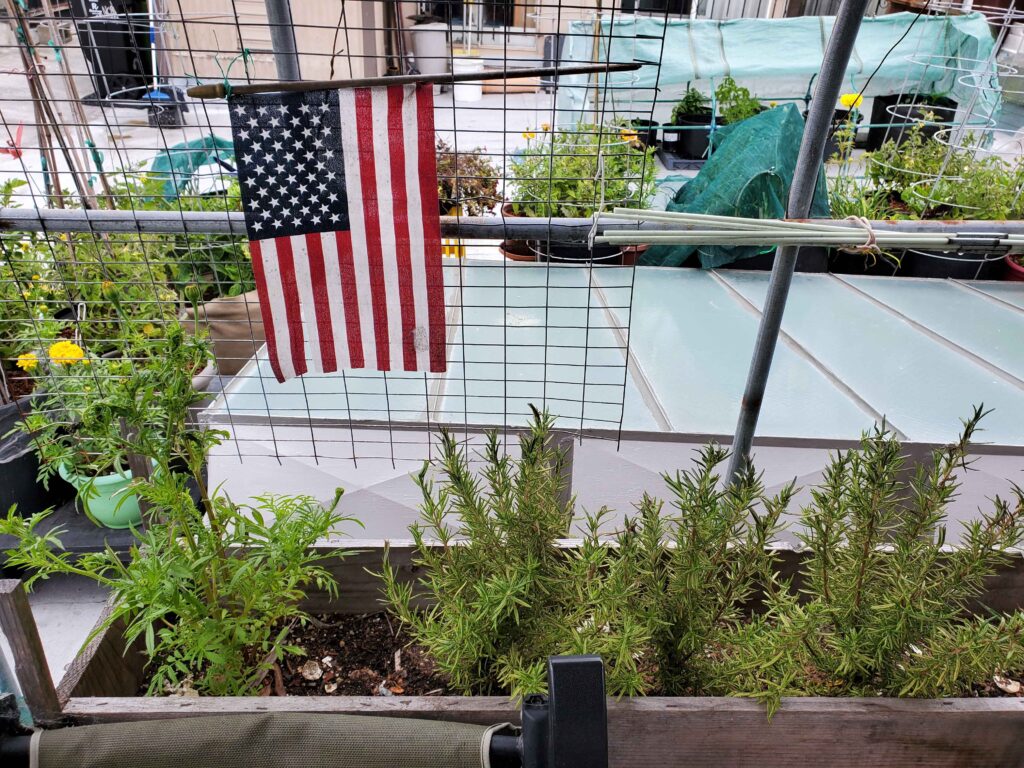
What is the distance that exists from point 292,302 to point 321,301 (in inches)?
2.5

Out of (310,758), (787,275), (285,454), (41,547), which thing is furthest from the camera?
(285,454)

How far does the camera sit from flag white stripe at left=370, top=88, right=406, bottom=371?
1.35 m

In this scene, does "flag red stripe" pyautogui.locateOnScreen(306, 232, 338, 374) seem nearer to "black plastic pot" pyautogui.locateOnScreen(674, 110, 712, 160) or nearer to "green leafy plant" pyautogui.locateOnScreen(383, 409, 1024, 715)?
"green leafy plant" pyautogui.locateOnScreen(383, 409, 1024, 715)

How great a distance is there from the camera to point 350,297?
1520mm

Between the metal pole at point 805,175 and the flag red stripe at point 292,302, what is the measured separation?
0.97 m

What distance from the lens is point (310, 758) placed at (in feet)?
3.16

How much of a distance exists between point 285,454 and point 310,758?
1235mm

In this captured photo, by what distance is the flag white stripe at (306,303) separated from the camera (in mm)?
1457

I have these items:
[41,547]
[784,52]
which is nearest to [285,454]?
[41,547]

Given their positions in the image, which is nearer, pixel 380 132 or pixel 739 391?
pixel 380 132

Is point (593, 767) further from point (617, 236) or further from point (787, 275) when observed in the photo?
point (787, 275)

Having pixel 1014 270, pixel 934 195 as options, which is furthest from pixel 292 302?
pixel 934 195

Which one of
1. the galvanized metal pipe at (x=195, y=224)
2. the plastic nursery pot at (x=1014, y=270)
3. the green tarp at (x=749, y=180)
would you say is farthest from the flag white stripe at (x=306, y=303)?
the plastic nursery pot at (x=1014, y=270)

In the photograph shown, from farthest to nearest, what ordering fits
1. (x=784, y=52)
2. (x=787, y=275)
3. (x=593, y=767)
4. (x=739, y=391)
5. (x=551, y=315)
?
(x=784, y=52), (x=551, y=315), (x=739, y=391), (x=787, y=275), (x=593, y=767)
